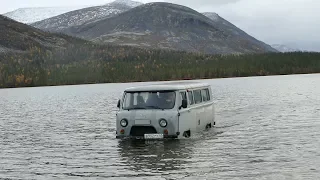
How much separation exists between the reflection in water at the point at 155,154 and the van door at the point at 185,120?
599 mm

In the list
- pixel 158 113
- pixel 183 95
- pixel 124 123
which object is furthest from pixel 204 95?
pixel 124 123

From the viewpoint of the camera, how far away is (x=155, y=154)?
2372 cm

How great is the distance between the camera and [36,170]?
70.3ft

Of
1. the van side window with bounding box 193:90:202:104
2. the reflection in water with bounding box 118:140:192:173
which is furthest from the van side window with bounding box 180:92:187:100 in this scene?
the reflection in water with bounding box 118:140:192:173

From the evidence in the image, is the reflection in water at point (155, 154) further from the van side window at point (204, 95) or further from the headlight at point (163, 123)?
the van side window at point (204, 95)

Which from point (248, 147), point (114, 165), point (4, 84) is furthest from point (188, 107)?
point (4, 84)

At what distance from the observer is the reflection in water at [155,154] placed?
67.9 ft

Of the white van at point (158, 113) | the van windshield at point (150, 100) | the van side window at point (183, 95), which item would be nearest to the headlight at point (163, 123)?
the white van at point (158, 113)

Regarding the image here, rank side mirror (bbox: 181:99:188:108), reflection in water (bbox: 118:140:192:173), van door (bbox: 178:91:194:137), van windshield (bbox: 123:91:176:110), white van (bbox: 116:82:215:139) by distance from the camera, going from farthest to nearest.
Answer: van windshield (bbox: 123:91:176:110) < side mirror (bbox: 181:99:188:108) < van door (bbox: 178:91:194:137) < white van (bbox: 116:82:215:139) < reflection in water (bbox: 118:140:192:173)

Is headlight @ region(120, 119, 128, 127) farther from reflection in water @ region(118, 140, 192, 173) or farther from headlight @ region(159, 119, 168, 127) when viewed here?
headlight @ region(159, 119, 168, 127)

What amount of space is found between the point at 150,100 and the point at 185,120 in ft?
6.89

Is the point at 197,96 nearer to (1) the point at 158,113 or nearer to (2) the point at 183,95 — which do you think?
(2) the point at 183,95

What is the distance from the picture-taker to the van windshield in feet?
87.7

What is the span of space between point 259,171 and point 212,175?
5.78 ft
